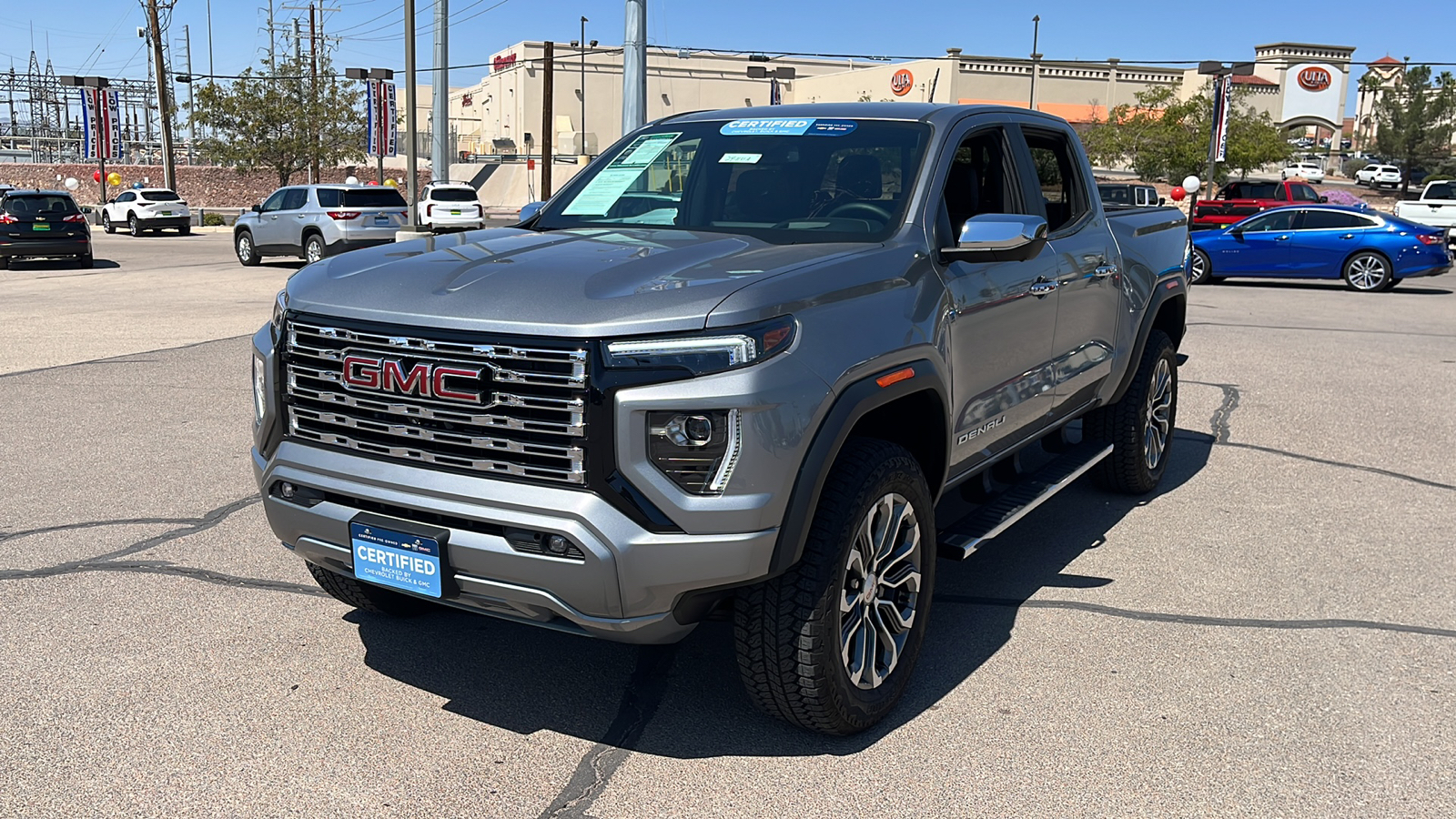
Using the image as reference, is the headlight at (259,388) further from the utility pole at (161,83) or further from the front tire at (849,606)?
the utility pole at (161,83)

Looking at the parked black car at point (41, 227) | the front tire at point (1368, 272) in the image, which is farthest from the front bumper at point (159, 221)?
the front tire at point (1368, 272)

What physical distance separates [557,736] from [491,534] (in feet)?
2.68

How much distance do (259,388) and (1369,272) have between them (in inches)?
805

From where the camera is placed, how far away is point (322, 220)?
961 inches

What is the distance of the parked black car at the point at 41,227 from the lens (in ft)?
76.7

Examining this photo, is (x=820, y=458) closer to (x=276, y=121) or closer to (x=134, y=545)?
(x=134, y=545)

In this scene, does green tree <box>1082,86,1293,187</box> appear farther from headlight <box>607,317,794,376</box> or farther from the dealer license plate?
the dealer license plate

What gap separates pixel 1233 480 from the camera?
7227 millimetres

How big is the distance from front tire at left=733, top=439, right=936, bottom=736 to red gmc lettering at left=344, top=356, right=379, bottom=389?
4.01 feet

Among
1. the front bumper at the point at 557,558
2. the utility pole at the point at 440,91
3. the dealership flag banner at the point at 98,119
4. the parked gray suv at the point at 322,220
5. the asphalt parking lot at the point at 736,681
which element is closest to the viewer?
the front bumper at the point at 557,558

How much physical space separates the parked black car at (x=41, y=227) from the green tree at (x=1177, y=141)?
4357cm

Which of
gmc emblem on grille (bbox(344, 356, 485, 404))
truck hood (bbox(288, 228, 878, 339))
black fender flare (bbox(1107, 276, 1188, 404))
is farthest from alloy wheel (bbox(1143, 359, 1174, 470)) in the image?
gmc emblem on grille (bbox(344, 356, 485, 404))

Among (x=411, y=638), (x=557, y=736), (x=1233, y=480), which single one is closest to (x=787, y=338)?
(x=557, y=736)

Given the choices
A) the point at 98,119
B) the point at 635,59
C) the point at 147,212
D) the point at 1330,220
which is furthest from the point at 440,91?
the point at 98,119
